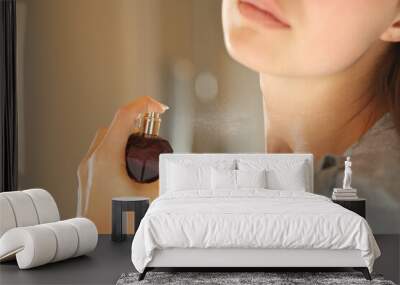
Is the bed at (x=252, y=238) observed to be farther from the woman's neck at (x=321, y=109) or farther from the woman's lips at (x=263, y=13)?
the woman's lips at (x=263, y=13)

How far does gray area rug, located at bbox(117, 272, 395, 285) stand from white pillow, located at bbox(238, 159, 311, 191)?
1584 millimetres

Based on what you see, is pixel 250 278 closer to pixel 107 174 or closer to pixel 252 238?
pixel 252 238

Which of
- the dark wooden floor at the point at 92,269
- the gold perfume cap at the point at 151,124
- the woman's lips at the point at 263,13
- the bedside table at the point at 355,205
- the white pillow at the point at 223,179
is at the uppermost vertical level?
the woman's lips at the point at 263,13

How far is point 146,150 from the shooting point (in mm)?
7094

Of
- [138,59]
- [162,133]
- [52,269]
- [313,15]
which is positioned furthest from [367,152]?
[52,269]

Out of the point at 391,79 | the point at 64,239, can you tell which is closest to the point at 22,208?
the point at 64,239

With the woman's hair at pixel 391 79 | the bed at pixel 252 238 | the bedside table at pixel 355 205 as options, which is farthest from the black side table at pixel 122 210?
the woman's hair at pixel 391 79

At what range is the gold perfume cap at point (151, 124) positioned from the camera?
7.07 meters

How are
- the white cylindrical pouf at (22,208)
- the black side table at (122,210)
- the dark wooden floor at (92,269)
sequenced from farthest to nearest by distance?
the black side table at (122,210), the white cylindrical pouf at (22,208), the dark wooden floor at (92,269)

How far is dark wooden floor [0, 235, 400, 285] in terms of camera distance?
4.81m

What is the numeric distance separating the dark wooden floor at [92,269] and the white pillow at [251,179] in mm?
1249

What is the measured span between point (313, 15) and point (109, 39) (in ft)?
7.12

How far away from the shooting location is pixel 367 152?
23.0 ft

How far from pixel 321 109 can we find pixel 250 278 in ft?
9.02
